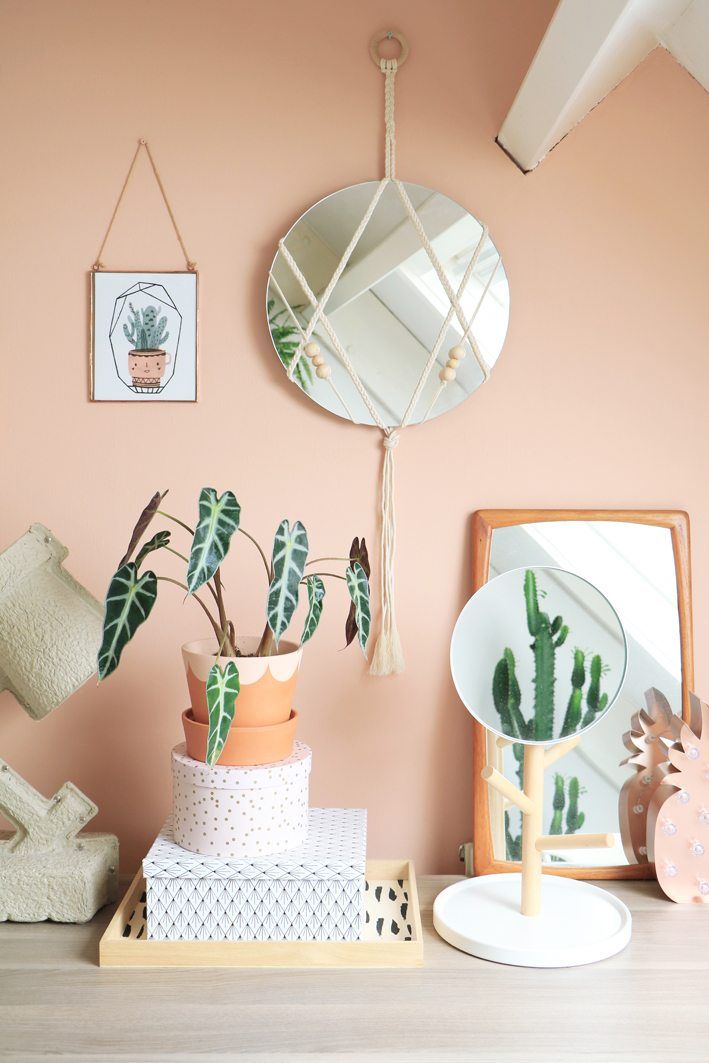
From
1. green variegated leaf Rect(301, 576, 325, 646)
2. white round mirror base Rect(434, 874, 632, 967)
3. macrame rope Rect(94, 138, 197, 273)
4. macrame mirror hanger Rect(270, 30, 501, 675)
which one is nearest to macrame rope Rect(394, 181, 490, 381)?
macrame mirror hanger Rect(270, 30, 501, 675)

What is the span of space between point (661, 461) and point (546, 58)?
2.03ft

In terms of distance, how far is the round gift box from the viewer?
1188 millimetres

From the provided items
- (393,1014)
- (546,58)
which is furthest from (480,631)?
(546,58)

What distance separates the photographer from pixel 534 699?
1.27 metres

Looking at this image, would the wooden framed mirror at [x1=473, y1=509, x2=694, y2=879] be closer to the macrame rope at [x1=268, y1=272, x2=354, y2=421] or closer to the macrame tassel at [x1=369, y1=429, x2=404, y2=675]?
the macrame tassel at [x1=369, y1=429, x2=404, y2=675]

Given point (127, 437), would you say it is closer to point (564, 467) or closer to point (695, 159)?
point (564, 467)

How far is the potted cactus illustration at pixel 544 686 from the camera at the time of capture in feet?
4.10

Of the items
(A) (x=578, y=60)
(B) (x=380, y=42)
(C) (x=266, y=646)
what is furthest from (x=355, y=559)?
(B) (x=380, y=42)

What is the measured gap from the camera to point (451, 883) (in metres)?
1.37

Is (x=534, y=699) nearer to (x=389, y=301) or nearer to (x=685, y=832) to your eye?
(x=685, y=832)

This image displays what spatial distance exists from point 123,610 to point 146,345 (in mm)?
522

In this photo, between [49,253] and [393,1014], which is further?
[49,253]

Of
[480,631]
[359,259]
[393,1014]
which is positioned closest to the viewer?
[393,1014]

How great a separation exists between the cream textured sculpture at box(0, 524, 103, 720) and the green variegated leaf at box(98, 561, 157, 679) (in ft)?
0.69
